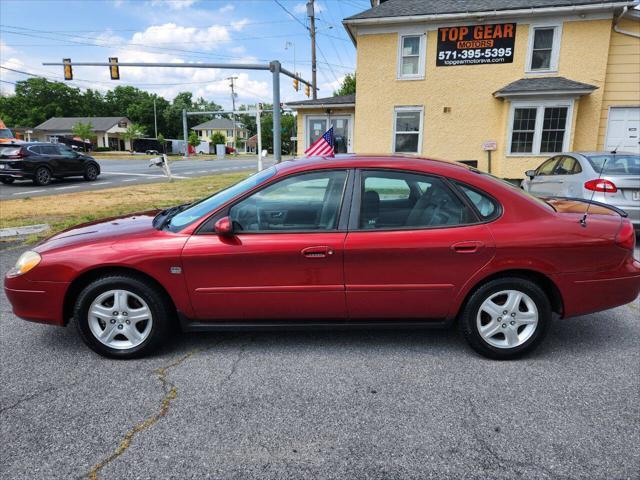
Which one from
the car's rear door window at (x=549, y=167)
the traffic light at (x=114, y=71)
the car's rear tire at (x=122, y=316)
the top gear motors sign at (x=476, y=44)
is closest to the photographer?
the car's rear tire at (x=122, y=316)

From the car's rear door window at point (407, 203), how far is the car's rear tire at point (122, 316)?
160 cm

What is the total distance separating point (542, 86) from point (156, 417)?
14621 millimetres

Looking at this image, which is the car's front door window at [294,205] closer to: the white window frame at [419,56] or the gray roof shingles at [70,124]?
the white window frame at [419,56]

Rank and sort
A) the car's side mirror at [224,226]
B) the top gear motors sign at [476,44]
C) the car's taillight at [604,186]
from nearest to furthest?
the car's side mirror at [224,226]
the car's taillight at [604,186]
the top gear motors sign at [476,44]

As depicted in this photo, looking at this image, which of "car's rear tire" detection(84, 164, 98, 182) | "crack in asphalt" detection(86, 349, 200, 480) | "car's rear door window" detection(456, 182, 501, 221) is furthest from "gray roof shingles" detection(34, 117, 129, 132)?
"car's rear door window" detection(456, 182, 501, 221)

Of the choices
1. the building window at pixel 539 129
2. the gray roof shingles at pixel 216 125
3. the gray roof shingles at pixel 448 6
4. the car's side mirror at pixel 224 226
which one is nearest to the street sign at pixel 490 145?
the building window at pixel 539 129

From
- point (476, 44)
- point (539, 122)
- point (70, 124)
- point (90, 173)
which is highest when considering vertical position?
point (476, 44)

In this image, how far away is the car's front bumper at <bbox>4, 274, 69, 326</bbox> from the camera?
3.15m

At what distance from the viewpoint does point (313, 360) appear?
10.6 ft

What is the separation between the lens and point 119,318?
10.5 ft

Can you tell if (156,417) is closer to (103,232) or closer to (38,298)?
(38,298)

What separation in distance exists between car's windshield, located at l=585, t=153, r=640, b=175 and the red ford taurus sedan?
393cm

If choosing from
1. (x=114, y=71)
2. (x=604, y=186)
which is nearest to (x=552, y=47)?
(x=604, y=186)

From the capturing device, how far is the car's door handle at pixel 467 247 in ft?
10.1
